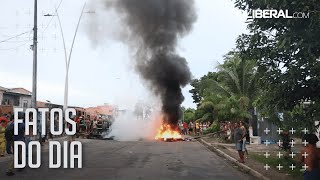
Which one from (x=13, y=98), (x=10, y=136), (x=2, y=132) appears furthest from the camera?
(x=13, y=98)

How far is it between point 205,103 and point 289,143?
16950 mm

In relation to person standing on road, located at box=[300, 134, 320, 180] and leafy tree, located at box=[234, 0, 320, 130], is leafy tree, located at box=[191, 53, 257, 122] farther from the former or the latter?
person standing on road, located at box=[300, 134, 320, 180]

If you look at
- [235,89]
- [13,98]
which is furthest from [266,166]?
[13,98]

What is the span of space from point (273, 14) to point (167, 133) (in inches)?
1017

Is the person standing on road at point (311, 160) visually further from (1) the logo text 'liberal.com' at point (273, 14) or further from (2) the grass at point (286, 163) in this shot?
(2) the grass at point (286, 163)

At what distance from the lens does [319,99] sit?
8.27 meters

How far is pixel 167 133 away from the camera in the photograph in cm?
3303

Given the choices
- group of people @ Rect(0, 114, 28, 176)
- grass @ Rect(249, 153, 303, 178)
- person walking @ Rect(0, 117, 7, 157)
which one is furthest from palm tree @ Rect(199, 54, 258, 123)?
person walking @ Rect(0, 117, 7, 157)

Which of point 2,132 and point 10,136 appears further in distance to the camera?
point 2,132

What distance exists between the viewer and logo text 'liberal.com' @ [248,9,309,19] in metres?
7.21

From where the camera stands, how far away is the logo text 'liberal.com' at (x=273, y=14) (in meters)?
7.21

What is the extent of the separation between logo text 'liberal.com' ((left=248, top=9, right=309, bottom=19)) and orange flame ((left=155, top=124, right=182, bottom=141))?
24.2 m

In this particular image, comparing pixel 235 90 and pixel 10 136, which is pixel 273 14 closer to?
pixel 10 136

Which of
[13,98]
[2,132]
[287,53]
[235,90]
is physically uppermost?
[13,98]
